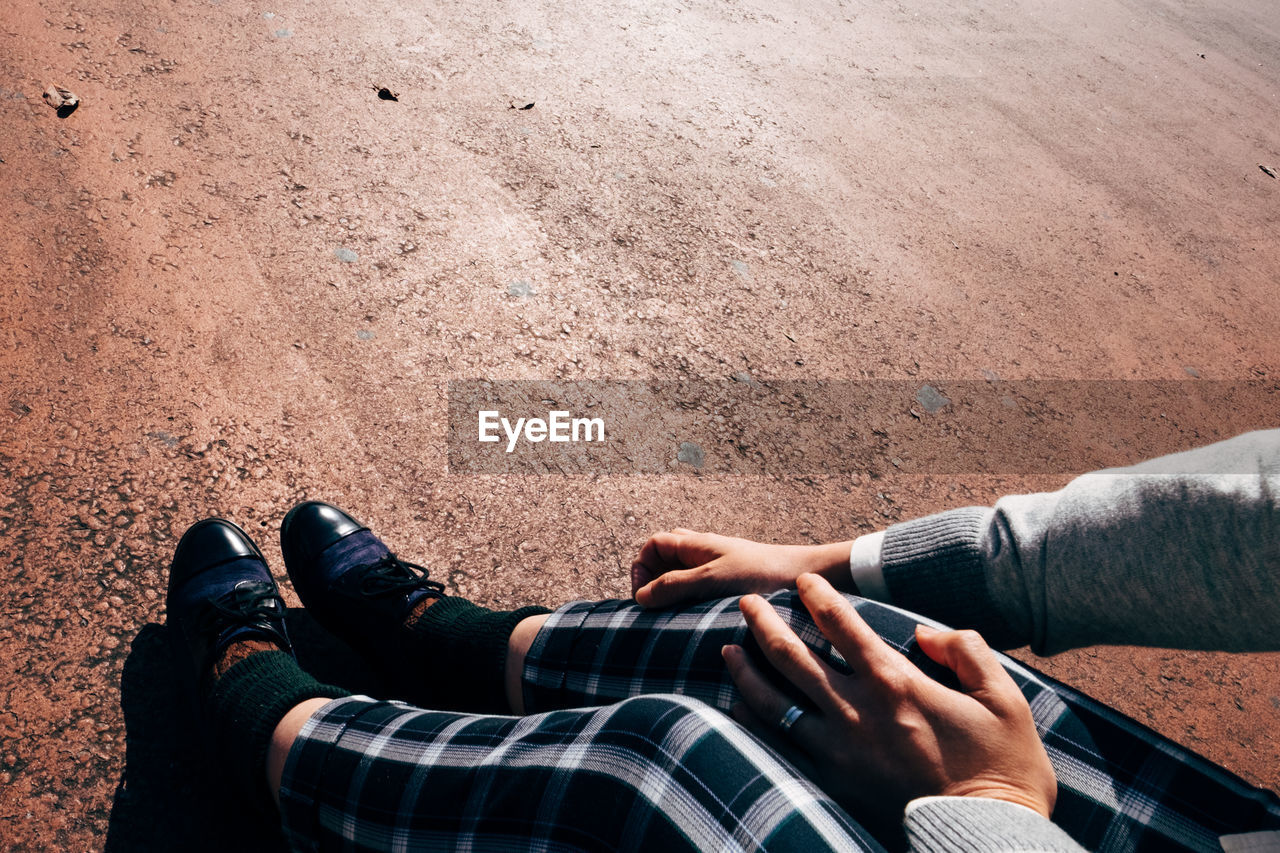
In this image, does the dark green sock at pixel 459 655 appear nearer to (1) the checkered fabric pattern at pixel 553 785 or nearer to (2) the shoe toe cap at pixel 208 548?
(1) the checkered fabric pattern at pixel 553 785

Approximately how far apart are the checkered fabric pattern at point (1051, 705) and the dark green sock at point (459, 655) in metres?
0.12

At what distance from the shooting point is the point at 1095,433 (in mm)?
2682

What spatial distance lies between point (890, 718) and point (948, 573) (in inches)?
13.1

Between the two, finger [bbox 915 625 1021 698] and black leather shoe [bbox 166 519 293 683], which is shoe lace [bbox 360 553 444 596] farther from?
finger [bbox 915 625 1021 698]

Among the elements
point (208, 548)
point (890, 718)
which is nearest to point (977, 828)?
point (890, 718)

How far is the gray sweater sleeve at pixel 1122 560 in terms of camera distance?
109 cm

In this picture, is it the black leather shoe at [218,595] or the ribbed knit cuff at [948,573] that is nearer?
the ribbed knit cuff at [948,573]

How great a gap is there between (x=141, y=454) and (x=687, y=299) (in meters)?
1.58

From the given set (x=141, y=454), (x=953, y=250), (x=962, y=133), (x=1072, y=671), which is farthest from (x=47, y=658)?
(x=962, y=133)

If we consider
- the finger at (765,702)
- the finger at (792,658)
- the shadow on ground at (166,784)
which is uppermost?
the finger at (792,658)

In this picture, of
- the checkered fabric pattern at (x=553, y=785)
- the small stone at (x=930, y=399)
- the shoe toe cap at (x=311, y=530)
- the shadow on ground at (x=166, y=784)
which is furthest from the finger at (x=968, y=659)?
the small stone at (x=930, y=399)

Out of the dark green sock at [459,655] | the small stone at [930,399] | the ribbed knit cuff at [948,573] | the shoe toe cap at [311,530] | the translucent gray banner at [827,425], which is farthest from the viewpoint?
the small stone at [930,399]

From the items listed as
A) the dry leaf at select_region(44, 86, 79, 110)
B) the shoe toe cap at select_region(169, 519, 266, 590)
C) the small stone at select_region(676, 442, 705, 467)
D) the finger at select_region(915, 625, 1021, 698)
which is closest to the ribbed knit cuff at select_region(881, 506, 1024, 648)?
the finger at select_region(915, 625, 1021, 698)

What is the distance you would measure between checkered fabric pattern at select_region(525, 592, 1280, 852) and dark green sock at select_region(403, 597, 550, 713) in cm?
12
